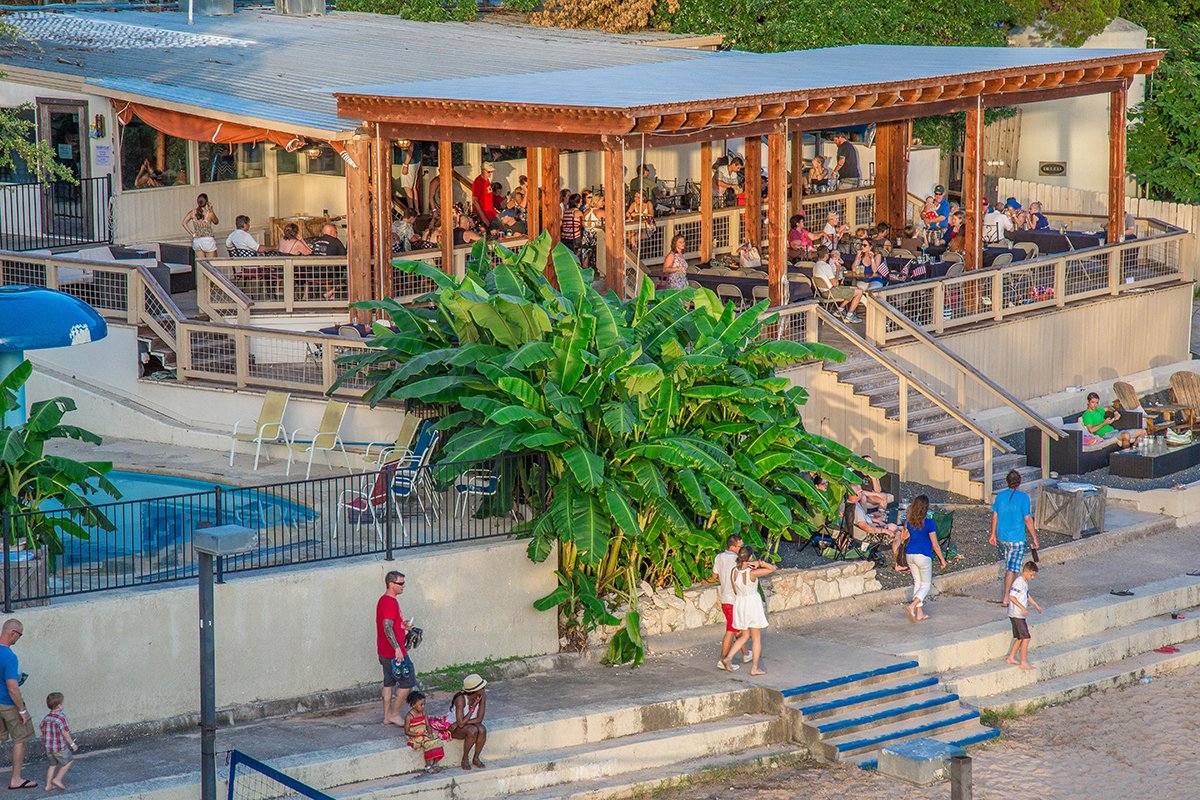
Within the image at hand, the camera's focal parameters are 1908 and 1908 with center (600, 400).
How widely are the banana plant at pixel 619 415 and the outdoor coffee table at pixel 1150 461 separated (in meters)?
6.19

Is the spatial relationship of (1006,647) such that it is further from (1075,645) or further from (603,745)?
(603,745)

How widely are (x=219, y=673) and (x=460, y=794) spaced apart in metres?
2.26

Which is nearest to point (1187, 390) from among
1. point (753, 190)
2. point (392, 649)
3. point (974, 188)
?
point (974, 188)

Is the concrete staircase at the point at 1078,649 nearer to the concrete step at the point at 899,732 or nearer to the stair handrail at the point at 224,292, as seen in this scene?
the concrete step at the point at 899,732

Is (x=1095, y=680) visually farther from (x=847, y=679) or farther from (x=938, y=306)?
(x=938, y=306)

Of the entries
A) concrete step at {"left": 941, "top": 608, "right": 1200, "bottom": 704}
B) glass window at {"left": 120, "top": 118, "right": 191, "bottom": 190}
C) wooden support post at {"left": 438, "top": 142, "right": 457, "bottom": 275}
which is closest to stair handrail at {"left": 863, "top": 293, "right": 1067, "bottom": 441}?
concrete step at {"left": 941, "top": 608, "right": 1200, "bottom": 704}

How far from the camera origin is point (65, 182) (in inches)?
999

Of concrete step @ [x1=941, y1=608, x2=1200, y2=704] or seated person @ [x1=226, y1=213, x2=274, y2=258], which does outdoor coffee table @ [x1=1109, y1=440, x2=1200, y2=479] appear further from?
seated person @ [x1=226, y1=213, x2=274, y2=258]

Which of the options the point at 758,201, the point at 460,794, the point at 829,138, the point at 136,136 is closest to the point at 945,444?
the point at 758,201

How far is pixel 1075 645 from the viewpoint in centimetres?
1878

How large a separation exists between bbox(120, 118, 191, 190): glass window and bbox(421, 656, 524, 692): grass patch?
36.8 feet

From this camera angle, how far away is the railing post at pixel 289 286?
912 inches

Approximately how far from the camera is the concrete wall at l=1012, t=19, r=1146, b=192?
37531mm

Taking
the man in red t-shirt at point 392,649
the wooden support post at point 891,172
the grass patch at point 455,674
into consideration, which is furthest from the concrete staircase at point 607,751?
the wooden support post at point 891,172
